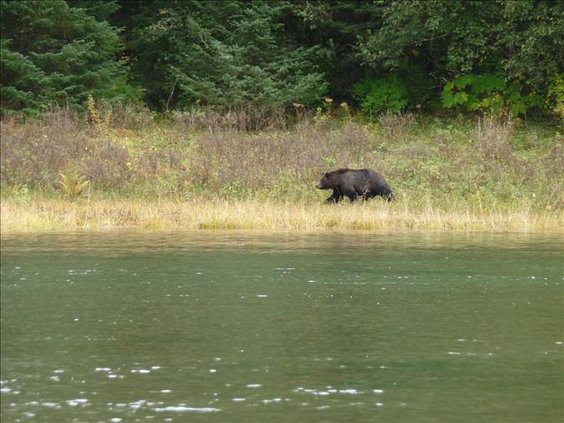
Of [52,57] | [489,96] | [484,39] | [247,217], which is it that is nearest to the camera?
[247,217]

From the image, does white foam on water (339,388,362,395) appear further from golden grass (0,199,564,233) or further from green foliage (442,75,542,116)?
green foliage (442,75,542,116)

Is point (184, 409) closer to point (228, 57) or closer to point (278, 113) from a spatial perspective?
point (278, 113)

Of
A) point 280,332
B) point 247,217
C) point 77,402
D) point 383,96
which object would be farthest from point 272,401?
point 383,96

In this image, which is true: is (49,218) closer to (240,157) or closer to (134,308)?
(240,157)

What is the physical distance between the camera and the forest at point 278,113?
22859 millimetres

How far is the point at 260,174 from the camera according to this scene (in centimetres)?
2475

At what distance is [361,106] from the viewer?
1403 inches

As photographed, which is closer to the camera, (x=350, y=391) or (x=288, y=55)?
(x=350, y=391)

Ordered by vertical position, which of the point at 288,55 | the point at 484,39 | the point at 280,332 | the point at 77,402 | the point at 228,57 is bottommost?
the point at 280,332

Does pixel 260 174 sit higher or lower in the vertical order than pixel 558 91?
lower

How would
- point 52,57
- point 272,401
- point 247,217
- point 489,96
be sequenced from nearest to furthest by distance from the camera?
point 272,401
point 247,217
point 52,57
point 489,96

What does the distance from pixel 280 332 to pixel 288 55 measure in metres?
23.7

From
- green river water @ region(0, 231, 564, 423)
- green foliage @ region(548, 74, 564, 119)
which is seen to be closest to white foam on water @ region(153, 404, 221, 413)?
green river water @ region(0, 231, 564, 423)

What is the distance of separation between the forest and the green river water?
446 cm
